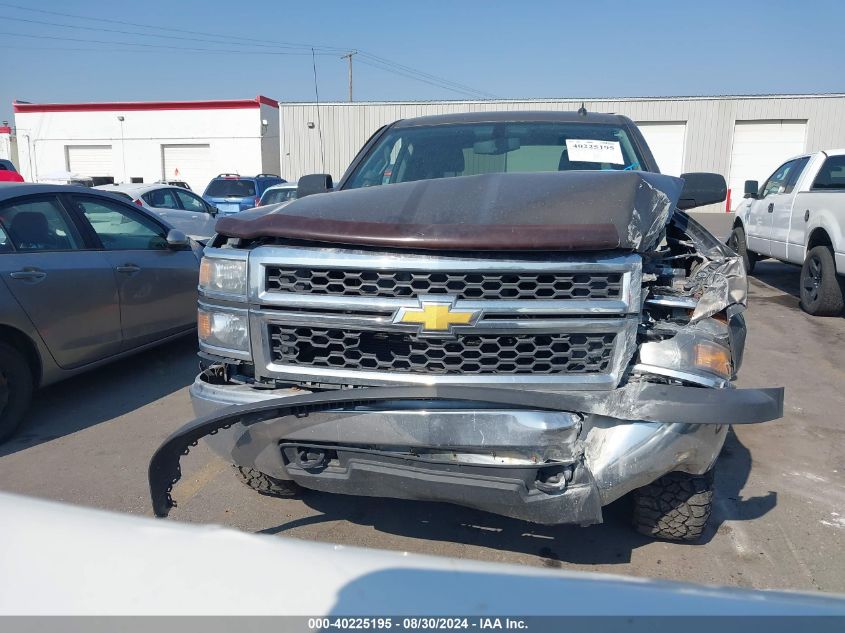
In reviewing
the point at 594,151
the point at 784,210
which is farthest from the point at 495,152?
the point at 784,210

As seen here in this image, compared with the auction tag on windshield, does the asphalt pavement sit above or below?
below

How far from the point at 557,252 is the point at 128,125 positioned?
3421 centimetres

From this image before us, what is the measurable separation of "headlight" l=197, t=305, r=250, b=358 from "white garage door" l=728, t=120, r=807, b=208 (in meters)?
28.5

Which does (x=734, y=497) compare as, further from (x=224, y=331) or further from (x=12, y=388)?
(x=12, y=388)

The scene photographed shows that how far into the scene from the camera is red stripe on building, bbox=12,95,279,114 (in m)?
30.9

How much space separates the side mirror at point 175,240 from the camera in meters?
5.49

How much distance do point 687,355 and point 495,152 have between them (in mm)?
2025

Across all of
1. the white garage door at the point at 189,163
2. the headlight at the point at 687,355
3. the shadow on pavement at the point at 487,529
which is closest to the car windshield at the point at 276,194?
the shadow on pavement at the point at 487,529

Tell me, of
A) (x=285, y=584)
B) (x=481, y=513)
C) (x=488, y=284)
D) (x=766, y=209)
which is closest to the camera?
(x=285, y=584)

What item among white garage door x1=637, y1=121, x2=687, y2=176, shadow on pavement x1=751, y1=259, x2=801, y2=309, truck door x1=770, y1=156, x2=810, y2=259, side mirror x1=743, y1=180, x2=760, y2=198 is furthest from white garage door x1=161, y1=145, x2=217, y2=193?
truck door x1=770, y1=156, x2=810, y2=259

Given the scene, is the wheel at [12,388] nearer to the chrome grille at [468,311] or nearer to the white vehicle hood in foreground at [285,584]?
the chrome grille at [468,311]

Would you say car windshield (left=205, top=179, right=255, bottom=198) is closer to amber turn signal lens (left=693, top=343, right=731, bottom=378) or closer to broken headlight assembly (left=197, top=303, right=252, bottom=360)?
broken headlight assembly (left=197, top=303, right=252, bottom=360)

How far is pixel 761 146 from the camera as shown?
2723cm

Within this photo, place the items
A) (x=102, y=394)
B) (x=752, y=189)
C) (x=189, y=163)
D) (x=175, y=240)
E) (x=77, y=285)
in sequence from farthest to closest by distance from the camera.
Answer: (x=189, y=163)
(x=752, y=189)
(x=175, y=240)
(x=102, y=394)
(x=77, y=285)
